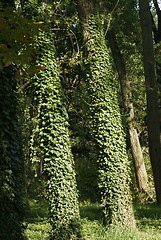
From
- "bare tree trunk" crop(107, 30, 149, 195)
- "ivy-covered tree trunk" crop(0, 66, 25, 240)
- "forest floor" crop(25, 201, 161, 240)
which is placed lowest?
"forest floor" crop(25, 201, 161, 240)

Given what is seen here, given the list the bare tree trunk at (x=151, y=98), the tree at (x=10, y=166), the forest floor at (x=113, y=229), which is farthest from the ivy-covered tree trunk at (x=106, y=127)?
the bare tree trunk at (x=151, y=98)

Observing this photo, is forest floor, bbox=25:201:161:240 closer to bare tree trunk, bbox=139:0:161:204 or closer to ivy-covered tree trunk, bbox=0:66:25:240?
ivy-covered tree trunk, bbox=0:66:25:240

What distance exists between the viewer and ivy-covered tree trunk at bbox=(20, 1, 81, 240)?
25.2 ft

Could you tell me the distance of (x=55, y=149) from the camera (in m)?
7.77

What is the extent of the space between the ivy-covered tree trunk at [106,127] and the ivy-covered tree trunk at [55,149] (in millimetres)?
1292

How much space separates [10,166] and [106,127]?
4.31 metres

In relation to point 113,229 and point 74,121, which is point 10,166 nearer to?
point 113,229

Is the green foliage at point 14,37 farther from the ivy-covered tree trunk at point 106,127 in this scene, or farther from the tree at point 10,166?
the ivy-covered tree trunk at point 106,127

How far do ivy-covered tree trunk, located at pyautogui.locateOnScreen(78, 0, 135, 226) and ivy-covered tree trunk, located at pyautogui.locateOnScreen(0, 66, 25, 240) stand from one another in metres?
4.01

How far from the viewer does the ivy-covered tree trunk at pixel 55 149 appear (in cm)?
769

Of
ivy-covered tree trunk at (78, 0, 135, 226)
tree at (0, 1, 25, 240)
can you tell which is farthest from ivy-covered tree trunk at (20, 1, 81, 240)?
tree at (0, 1, 25, 240)

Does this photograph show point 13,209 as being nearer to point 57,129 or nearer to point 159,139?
point 57,129

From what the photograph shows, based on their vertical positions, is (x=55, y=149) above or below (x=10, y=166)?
above

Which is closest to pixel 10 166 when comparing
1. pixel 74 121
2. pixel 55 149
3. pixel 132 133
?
pixel 55 149
